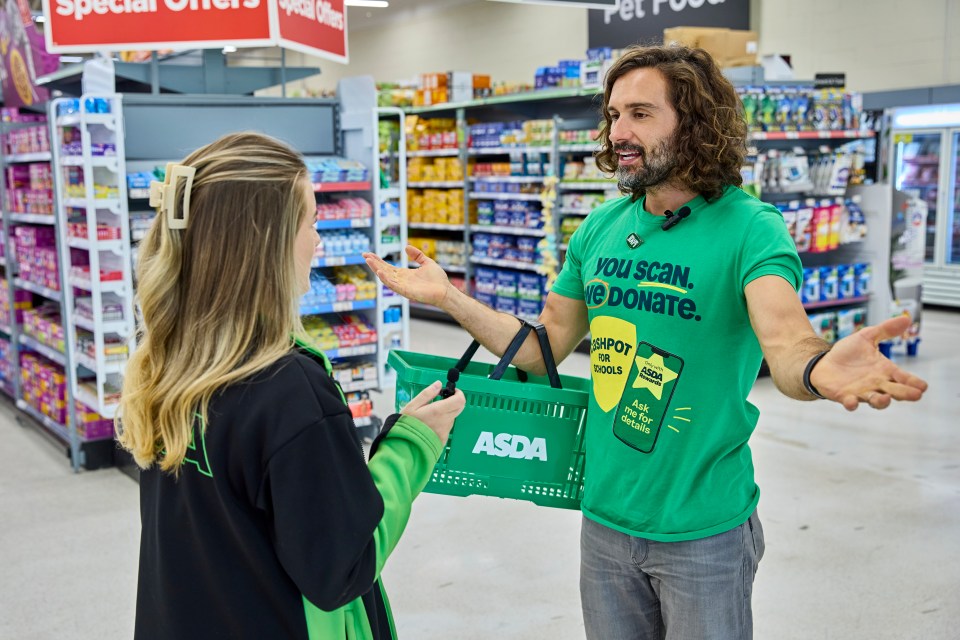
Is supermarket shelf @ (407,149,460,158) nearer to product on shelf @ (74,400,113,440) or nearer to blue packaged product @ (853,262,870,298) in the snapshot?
blue packaged product @ (853,262,870,298)

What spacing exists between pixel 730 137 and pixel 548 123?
22.6ft

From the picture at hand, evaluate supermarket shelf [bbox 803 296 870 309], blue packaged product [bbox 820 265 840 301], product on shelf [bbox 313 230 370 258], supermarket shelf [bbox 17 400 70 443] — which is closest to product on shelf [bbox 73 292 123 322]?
supermarket shelf [bbox 17 400 70 443]

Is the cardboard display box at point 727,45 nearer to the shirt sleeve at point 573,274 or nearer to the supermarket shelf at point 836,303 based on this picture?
the supermarket shelf at point 836,303

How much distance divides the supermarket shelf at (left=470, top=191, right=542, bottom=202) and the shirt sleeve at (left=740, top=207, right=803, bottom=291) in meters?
7.09

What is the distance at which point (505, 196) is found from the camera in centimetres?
934

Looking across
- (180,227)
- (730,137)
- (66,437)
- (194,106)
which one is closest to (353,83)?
(194,106)

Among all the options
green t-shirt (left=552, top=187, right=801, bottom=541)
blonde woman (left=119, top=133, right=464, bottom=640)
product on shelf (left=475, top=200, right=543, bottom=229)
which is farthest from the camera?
product on shelf (left=475, top=200, right=543, bottom=229)

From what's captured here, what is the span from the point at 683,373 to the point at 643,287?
0.18 m

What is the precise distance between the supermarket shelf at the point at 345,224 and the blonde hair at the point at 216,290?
3.64 meters

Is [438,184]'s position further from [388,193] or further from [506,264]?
[388,193]

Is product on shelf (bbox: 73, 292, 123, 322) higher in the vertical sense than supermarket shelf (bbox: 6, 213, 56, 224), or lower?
lower

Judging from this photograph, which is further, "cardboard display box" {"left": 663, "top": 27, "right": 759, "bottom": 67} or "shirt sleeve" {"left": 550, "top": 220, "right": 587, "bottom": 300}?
"cardboard display box" {"left": 663, "top": 27, "right": 759, "bottom": 67}

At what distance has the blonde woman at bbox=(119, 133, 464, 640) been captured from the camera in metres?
1.29

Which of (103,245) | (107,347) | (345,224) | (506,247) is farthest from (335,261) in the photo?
(506,247)
